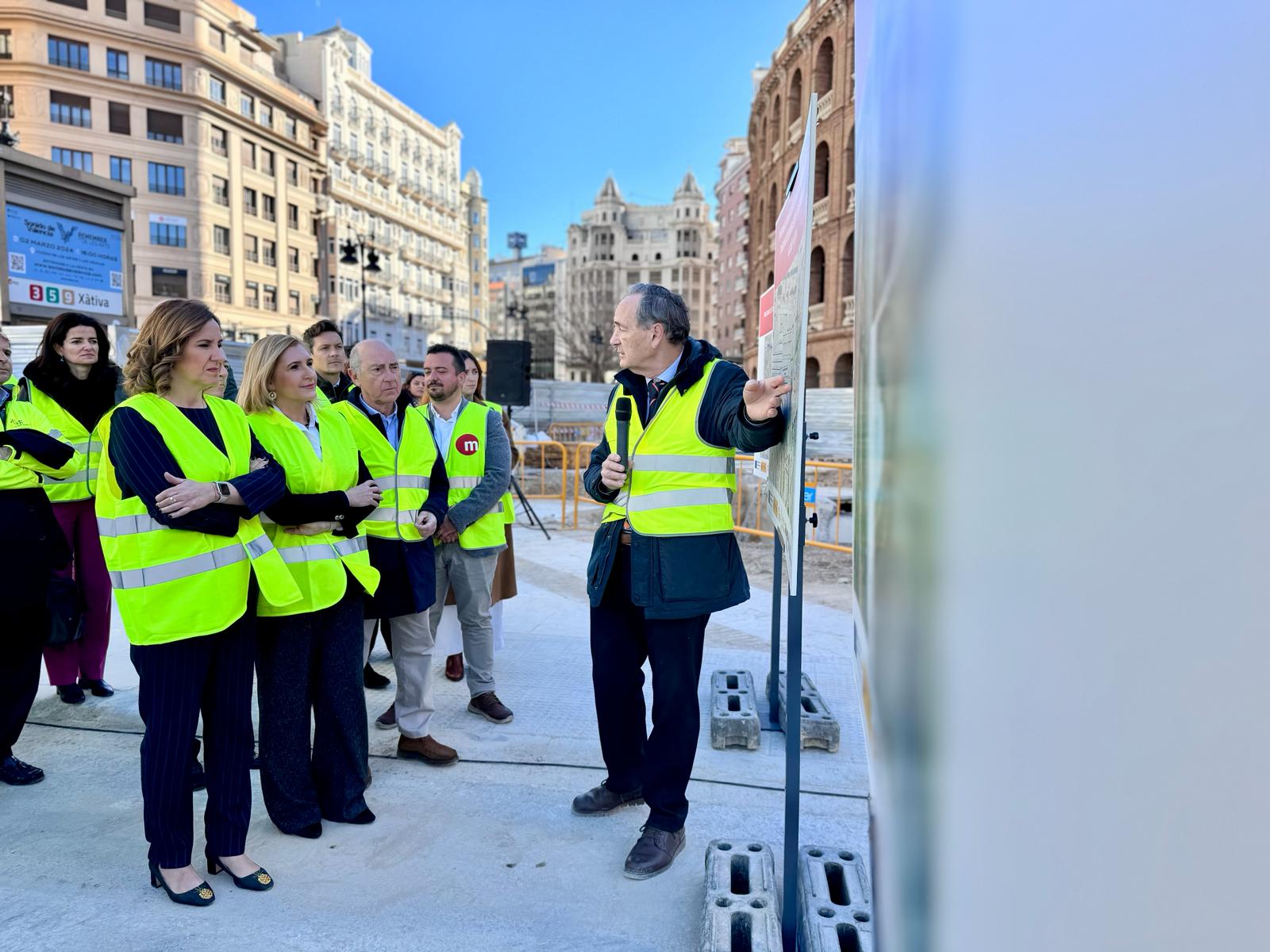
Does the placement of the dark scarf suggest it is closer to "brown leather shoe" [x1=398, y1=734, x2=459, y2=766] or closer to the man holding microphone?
"brown leather shoe" [x1=398, y1=734, x2=459, y2=766]

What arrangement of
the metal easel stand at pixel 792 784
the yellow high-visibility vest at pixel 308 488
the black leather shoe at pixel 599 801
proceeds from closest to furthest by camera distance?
the metal easel stand at pixel 792 784, the yellow high-visibility vest at pixel 308 488, the black leather shoe at pixel 599 801

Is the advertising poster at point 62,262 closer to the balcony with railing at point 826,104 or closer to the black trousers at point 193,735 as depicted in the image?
the black trousers at point 193,735

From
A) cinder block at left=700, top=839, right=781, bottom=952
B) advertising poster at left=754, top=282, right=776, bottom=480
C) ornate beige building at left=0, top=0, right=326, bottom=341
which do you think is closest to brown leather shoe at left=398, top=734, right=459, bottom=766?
cinder block at left=700, top=839, right=781, bottom=952

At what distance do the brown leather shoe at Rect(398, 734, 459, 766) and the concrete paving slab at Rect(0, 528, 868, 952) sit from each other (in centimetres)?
6

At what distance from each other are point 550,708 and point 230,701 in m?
1.97

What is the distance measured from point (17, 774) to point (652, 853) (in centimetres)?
283

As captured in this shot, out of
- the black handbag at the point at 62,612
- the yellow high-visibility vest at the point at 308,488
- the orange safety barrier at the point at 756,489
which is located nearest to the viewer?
the yellow high-visibility vest at the point at 308,488

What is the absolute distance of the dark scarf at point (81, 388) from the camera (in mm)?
4184

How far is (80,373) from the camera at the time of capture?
4.31 m

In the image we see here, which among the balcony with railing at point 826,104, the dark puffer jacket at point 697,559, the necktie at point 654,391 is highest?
the balcony with railing at point 826,104

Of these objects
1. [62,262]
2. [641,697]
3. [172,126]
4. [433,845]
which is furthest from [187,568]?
[172,126]

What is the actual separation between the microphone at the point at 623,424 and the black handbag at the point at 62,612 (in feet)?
8.94

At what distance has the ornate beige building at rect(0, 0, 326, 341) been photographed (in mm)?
42094

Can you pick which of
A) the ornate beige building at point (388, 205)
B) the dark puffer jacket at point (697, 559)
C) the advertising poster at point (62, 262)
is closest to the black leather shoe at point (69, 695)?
the dark puffer jacket at point (697, 559)
